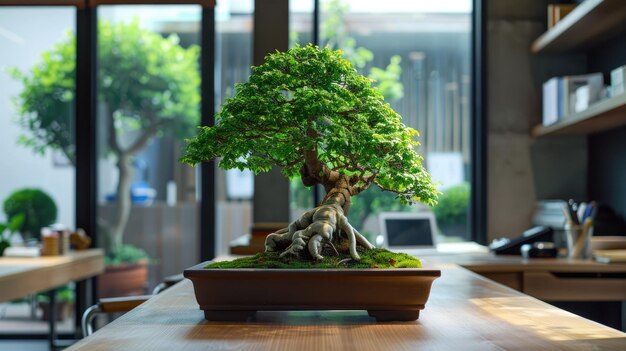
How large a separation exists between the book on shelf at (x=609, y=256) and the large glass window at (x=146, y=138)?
2.37 metres

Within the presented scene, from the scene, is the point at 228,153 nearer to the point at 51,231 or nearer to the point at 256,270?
the point at 256,270

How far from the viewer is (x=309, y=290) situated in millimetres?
1526

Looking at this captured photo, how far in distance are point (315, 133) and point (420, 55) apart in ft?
10.9

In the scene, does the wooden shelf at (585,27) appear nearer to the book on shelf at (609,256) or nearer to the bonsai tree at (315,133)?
the book on shelf at (609,256)

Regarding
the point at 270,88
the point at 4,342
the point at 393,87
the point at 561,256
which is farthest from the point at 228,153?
the point at 4,342

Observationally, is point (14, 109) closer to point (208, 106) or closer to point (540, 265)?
point (208, 106)

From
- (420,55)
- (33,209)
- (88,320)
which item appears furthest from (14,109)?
(88,320)

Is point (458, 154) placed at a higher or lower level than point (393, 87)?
lower

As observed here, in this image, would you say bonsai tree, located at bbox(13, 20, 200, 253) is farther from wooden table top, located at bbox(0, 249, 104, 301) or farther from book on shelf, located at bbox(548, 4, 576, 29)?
book on shelf, located at bbox(548, 4, 576, 29)

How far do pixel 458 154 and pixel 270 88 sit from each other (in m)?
3.25

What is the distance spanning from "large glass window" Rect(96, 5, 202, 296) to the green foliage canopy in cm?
315

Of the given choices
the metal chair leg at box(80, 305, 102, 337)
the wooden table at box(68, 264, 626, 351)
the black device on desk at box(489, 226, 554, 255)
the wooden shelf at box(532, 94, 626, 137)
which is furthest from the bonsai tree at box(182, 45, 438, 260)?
the black device on desk at box(489, 226, 554, 255)

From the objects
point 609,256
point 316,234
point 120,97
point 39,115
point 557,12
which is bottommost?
point 609,256

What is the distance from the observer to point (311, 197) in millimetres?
4715
